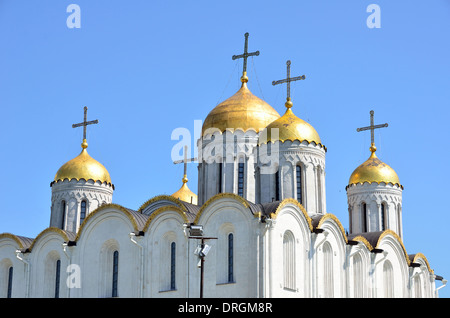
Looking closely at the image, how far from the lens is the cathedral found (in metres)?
25.7

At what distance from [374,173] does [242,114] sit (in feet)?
23.6

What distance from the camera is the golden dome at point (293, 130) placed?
29031mm

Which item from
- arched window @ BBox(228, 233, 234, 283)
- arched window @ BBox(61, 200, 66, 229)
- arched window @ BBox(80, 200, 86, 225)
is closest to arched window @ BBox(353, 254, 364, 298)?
arched window @ BBox(228, 233, 234, 283)

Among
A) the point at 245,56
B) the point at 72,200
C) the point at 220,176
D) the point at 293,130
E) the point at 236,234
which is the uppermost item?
the point at 245,56

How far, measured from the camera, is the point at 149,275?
89.2 feet

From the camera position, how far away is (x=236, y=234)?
2567 cm

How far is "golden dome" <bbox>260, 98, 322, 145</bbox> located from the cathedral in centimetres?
5

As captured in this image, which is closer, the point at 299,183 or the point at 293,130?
the point at 299,183

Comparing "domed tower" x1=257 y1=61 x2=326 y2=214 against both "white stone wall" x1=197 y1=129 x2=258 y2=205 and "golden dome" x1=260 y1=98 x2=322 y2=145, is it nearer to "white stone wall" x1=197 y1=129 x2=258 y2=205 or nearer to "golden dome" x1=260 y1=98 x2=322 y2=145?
"golden dome" x1=260 y1=98 x2=322 y2=145

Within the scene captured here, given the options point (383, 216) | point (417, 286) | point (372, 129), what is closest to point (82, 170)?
point (383, 216)

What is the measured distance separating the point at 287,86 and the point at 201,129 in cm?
396

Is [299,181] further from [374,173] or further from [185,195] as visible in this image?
[185,195]
